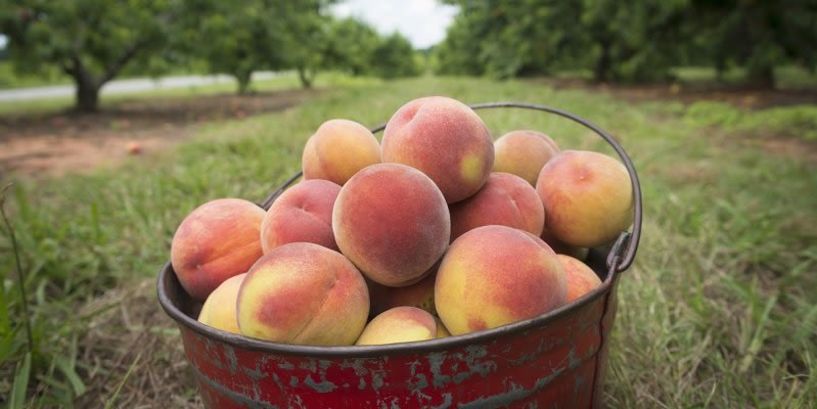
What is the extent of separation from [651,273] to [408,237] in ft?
4.77

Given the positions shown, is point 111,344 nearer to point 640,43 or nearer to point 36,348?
point 36,348

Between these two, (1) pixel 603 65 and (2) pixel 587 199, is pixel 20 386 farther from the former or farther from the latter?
(1) pixel 603 65

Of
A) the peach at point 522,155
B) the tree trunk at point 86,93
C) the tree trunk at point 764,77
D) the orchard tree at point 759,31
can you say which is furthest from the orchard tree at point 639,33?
the tree trunk at point 86,93

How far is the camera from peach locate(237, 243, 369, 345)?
2.89ft

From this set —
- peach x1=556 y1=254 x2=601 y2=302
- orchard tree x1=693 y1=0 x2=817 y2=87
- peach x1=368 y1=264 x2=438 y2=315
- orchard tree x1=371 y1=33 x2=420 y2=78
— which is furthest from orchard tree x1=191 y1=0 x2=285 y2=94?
orchard tree x1=371 y1=33 x2=420 y2=78

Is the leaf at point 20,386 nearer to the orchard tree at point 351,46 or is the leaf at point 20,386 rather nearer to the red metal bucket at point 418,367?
the red metal bucket at point 418,367

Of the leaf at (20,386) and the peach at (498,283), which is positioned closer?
the peach at (498,283)

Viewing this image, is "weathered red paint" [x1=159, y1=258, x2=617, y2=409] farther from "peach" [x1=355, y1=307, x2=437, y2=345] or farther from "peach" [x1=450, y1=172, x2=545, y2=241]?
"peach" [x1=450, y1=172, x2=545, y2=241]

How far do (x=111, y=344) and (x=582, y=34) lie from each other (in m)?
13.3

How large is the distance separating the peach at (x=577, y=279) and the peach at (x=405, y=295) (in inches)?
9.9

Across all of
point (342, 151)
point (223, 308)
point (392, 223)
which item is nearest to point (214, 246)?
point (223, 308)

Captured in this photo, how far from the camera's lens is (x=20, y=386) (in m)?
1.37

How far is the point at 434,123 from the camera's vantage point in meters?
1.14

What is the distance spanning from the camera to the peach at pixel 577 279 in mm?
1048
